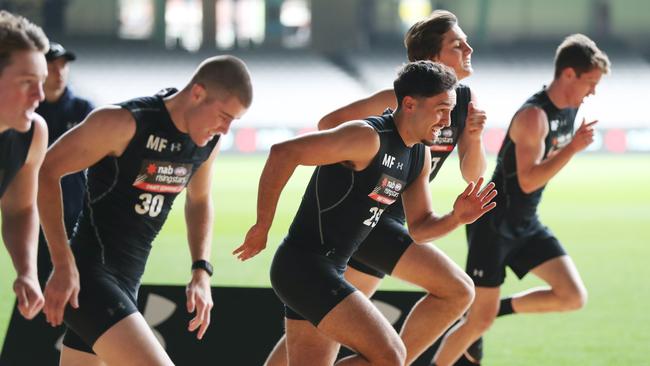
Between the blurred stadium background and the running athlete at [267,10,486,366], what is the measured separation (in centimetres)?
1159

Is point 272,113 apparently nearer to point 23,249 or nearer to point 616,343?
point 616,343

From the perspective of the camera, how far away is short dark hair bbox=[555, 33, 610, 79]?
7.09 m

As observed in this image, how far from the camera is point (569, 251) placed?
45.2 ft

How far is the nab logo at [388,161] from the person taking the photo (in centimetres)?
523

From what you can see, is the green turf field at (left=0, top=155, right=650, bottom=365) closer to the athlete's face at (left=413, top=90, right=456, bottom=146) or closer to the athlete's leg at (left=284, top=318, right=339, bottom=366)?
the athlete's leg at (left=284, top=318, right=339, bottom=366)

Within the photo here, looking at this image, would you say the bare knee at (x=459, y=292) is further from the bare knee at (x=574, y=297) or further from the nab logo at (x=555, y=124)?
the nab logo at (x=555, y=124)

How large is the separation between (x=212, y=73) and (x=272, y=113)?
27.7 meters

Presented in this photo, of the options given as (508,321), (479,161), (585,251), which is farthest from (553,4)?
(479,161)

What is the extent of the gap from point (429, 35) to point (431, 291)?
143cm

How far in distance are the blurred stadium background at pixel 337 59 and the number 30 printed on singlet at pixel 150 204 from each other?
1271 cm

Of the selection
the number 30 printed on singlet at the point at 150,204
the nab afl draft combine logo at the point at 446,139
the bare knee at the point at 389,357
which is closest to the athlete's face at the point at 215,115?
the number 30 printed on singlet at the point at 150,204

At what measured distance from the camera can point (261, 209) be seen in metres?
5.03

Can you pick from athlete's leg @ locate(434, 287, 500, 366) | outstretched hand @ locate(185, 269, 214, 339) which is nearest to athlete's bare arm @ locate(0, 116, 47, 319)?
outstretched hand @ locate(185, 269, 214, 339)

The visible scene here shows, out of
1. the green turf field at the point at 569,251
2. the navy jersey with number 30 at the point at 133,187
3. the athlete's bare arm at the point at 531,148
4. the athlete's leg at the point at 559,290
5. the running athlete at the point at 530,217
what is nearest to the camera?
the navy jersey with number 30 at the point at 133,187
